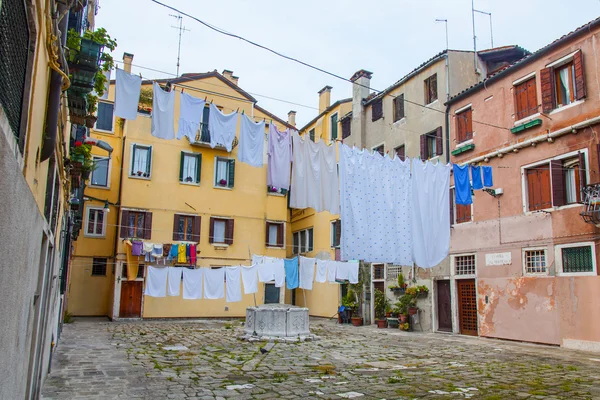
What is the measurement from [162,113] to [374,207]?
569 cm

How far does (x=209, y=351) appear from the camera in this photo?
13430mm

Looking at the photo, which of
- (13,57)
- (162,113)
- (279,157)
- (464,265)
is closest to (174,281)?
(279,157)

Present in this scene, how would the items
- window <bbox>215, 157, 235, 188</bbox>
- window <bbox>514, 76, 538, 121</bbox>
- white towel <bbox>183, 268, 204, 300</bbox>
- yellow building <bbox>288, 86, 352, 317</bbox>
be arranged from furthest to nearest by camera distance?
yellow building <bbox>288, 86, 352, 317</bbox>, window <bbox>215, 157, 235, 188</bbox>, white towel <bbox>183, 268, 204, 300</bbox>, window <bbox>514, 76, 538, 121</bbox>

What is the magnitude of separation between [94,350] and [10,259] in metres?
11.9

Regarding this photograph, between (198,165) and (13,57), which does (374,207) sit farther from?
(198,165)

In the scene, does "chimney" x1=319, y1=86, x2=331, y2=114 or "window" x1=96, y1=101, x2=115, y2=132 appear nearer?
"window" x1=96, y1=101, x2=115, y2=132

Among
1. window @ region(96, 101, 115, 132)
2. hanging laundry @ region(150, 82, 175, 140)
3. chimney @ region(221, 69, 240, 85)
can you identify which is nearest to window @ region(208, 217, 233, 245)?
window @ region(96, 101, 115, 132)

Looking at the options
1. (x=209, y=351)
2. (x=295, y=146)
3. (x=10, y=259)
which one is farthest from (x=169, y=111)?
(x=10, y=259)

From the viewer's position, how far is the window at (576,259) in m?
14.0

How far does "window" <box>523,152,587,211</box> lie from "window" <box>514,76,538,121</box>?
6.68 feet

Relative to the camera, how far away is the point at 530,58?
54.2ft

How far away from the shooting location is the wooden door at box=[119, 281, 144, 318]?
78.9ft

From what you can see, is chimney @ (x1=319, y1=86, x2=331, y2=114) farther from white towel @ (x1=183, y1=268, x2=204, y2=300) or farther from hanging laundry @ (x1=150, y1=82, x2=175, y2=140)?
hanging laundry @ (x1=150, y1=82, x2=175, y2=140)

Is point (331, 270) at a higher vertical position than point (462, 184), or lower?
lower
